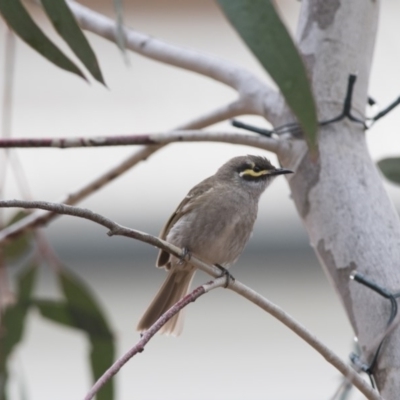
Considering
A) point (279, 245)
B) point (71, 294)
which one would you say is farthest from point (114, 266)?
point (71, 294)

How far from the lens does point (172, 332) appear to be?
7.03 feet

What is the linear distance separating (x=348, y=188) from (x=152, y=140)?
35 centimetres

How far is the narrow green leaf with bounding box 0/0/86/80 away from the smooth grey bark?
432 millimetres

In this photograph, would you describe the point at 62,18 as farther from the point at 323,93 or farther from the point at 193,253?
the point at 193,253

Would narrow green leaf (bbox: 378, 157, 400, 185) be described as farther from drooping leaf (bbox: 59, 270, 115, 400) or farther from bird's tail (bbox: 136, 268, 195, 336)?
drooping leaf (bbox: 59, 270, 115, 400)

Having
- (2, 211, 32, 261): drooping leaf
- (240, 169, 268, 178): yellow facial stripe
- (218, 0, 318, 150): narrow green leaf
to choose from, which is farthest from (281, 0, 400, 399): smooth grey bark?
(2, 211, 32, 261): drooping leaf

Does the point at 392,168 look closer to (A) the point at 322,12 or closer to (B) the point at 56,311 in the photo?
(A) the point at 322,12

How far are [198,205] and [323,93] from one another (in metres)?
0.56

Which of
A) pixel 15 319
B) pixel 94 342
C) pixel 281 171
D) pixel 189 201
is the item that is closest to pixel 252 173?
pixel 189 201

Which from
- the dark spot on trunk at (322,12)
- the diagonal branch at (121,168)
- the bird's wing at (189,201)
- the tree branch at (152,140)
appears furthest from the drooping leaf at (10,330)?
the dark spot on trunk at (322,12)

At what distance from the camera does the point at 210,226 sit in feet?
6.93

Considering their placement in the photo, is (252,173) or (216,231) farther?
(252,173)

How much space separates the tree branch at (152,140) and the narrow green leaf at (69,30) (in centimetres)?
12

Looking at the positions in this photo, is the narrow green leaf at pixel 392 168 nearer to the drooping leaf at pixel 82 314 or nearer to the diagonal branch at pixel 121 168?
the diagonal branch at pixel 121 168
